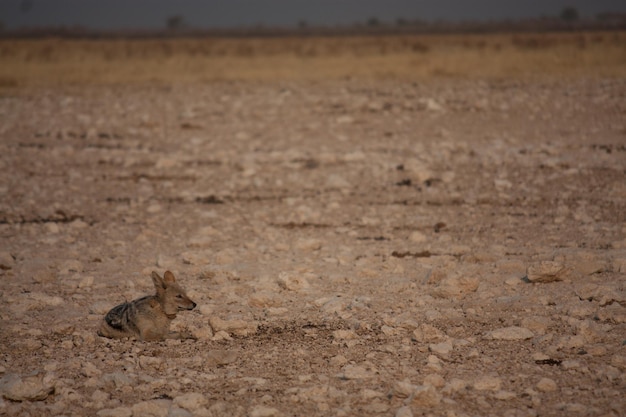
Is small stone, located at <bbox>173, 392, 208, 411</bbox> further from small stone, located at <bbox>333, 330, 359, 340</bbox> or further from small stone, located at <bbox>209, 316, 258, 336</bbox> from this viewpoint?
small stone, located at <bbox>333, 330, 359, 340</bbox>

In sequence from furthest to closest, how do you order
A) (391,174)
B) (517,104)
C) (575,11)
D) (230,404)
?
(575,11) < (517,104) < (391,174) < (230,404)

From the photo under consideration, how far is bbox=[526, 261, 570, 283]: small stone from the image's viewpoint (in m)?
5.37

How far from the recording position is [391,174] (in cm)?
915

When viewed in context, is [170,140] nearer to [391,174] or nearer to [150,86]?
[391,174]

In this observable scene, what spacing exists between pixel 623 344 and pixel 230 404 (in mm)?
2227

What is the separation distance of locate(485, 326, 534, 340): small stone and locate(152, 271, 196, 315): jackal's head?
1.83 meters

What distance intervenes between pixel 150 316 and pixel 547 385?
91.6 inches

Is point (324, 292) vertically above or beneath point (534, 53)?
beneath

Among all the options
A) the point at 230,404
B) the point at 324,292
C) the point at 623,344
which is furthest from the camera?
the point at 324,292

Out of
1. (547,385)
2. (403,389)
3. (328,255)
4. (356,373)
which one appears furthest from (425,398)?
(328,255)

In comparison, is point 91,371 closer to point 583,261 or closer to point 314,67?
point 583,261

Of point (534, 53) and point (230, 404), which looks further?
point (534, 53)

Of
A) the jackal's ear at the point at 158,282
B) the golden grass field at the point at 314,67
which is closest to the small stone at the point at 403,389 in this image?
the jackal's ear at the point at 158,282

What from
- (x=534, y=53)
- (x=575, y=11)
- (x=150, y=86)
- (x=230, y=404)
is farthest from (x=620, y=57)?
(x=575, y=11)
